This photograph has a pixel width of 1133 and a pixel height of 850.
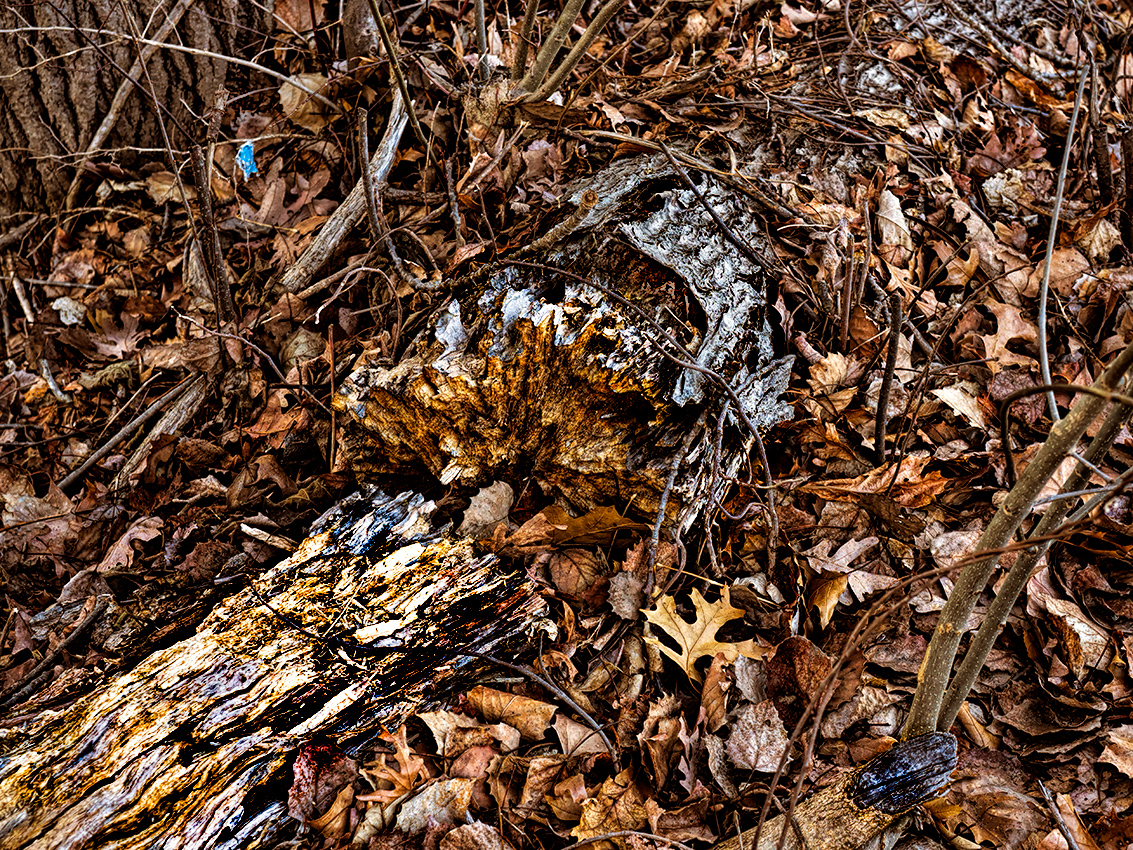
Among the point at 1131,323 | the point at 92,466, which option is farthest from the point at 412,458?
the point at 1131,323

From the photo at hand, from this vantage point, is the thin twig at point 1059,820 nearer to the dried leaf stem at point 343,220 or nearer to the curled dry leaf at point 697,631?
the curled dry leaf at point 697,631

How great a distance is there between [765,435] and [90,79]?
3235 millimetres

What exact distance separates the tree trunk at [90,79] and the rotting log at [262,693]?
207 cm

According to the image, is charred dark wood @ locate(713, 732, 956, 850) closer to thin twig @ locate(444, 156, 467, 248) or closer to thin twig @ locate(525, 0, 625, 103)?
thin twig @ locate(444, 156, 467, 248)

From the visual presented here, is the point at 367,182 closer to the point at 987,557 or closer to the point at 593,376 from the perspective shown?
the point at 593,376

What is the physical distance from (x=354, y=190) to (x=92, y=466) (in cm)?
153

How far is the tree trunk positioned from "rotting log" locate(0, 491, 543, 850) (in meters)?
2.07

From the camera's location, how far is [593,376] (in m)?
1.92

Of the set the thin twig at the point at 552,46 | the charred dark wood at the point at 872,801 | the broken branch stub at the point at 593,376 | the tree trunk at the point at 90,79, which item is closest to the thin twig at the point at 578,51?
the thin twig at the point at 552,46

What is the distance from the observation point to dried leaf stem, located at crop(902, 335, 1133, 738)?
122cm

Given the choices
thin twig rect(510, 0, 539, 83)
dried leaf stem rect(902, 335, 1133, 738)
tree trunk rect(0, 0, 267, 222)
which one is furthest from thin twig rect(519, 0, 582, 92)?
dried leaf stem rect(902, 335, 1133, 738)

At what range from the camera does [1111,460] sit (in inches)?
83.3

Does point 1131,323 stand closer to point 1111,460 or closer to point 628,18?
point 1111,460

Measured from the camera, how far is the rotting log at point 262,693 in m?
1.53
